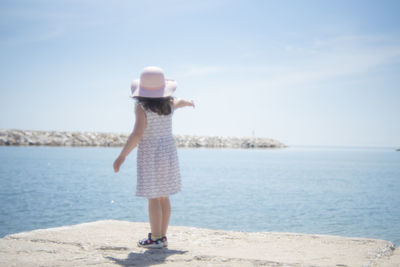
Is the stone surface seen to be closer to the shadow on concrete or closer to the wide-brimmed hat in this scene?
the shadow on concrete

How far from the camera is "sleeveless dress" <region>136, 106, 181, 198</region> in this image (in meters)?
3.18

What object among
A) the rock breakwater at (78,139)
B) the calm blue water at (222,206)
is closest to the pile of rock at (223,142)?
the rock breakwater at (78,139)

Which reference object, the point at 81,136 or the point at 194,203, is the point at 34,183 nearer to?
the point at 194,203

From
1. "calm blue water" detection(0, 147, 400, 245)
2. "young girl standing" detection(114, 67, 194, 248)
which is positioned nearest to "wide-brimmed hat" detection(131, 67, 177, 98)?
"young girl standing" detection(114, 67, 194, 248)

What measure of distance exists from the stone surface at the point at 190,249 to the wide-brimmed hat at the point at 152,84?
1282 mm

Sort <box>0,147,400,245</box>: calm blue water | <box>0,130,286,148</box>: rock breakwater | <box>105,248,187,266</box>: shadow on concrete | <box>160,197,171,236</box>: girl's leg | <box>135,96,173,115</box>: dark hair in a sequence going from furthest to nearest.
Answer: <box>0,130,286,148</box>: rock breakwater, <box>0,147,400,245</box>: calm blue water, <box>160,197,171,236</box>: girl's leg, <box>135,96,173,115</box>: dark hair, <box>105,248,187,266</box>: shadow on concrete

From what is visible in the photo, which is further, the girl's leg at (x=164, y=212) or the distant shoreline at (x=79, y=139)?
the distant shoreline at (x=79, y=139)

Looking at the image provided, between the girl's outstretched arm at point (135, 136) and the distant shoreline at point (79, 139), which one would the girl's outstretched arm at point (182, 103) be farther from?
the distant shoreline at point (79, 139)

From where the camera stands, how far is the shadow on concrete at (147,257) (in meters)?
2.81

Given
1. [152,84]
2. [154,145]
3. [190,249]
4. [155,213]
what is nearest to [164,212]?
[155,213]

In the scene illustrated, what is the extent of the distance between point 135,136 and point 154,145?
0.60 ft

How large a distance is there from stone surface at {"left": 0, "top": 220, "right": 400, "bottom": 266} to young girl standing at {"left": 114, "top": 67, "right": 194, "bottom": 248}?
336mm

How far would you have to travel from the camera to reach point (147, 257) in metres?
2.98

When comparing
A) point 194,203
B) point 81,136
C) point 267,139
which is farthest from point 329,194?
point 267,139
